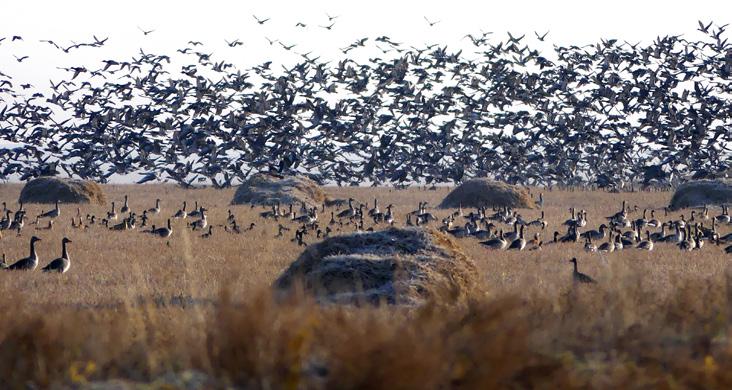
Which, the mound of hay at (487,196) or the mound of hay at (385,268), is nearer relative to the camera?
the mound of hay at (385,268)

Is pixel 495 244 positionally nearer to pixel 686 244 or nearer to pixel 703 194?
pixel 686 244

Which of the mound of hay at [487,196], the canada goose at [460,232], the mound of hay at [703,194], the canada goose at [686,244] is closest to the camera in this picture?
the canada goose at [686,244]

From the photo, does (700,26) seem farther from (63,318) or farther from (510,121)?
(63,318)

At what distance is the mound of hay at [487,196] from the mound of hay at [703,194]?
229 inches

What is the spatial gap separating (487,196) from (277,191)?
28.1ft

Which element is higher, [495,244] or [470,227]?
[470,227]

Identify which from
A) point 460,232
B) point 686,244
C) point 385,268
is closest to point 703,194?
point 460,232

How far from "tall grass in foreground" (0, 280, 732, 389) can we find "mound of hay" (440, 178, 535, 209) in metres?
33.5

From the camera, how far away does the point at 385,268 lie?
14750mm

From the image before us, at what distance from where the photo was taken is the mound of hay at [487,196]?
143ft

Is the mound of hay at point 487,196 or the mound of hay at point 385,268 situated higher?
the mound of hay at point 487,196

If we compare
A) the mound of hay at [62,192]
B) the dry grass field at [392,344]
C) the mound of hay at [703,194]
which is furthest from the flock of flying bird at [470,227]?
the dry grass field at [392,344]

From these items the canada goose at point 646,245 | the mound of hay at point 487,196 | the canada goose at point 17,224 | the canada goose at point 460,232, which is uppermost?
the mound of hay at point 487,196

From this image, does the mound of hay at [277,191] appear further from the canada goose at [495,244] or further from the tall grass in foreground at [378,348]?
the tall grass in foreground at [378,348]
